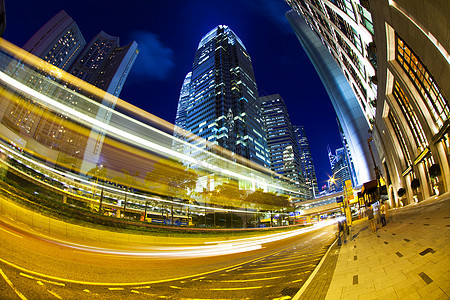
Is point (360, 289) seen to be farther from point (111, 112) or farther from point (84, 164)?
point (84, 164)

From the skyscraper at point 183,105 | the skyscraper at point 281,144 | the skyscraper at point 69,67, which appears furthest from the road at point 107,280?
the skyscraper at point 183,105

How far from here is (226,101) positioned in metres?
113

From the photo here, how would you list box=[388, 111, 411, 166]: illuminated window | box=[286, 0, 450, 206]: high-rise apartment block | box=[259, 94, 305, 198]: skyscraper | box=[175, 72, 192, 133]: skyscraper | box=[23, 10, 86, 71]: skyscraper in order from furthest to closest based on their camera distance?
box=[259, 94, 305, 198]: skyscraper, box=[175, 72, 192, 133]: skyscraper, box=[23, 10, 86, 71]: skyscraper, box=[388, 111, 411, 166]: illuminated window, box=[286, 0, 450, 206]: high-rise apartment block

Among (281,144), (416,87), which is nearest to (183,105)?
(281,144)

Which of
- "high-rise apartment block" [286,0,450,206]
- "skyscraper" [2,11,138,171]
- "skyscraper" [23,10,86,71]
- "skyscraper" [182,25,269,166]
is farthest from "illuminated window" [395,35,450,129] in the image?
"skyscraper" [23,10,86,71]

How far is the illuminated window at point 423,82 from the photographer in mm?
16500

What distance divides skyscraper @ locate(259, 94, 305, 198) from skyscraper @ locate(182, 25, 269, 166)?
49.7 meters

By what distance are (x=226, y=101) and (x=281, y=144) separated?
86946 mm

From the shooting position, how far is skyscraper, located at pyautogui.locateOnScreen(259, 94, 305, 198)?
171 metres

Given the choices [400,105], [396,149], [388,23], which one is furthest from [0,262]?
[396,149]

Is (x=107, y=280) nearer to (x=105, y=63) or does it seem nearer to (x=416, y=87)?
(x=416, y=87)

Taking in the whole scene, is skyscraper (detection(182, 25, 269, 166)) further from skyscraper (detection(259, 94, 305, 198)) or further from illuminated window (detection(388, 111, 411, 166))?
illuminated window (detection(388, 111, 411, 166))

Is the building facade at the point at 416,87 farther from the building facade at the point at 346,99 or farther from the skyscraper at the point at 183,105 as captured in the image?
the skyscraper at the point at 183,105

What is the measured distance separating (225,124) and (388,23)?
90.8 metres
